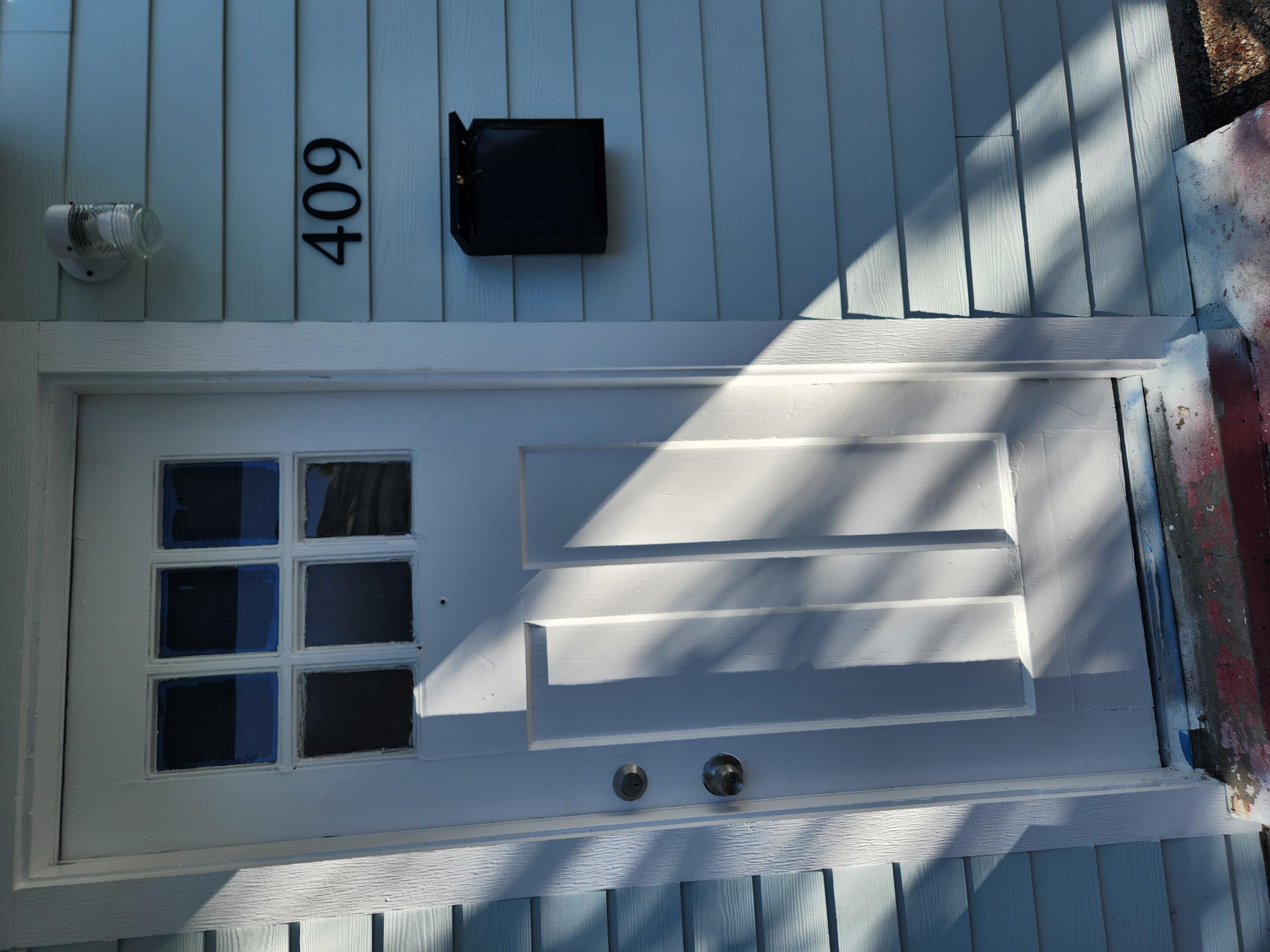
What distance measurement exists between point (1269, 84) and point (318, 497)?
2.31 meters

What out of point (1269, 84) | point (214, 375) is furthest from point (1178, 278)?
point (214, 375)

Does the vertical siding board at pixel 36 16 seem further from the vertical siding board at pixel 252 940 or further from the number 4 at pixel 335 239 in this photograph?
the vertical siding board at pixel 252 940

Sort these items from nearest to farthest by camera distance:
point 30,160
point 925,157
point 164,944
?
point 164,944 → point 30,160 → point 925,157

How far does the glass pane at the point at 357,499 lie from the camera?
1.56 metres

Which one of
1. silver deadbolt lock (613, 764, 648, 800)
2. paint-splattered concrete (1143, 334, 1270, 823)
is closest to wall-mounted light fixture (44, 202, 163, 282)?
silver deadbolt lock (613, 764, 648, 800)

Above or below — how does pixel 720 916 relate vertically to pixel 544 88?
below

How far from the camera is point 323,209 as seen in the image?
1.54 meters

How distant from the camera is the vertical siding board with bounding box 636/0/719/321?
5.26 feet

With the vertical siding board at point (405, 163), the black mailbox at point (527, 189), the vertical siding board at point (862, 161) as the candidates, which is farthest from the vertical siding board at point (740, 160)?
the vertical siding board at point (405, 163)

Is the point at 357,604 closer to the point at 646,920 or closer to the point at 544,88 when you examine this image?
the point at 646,920

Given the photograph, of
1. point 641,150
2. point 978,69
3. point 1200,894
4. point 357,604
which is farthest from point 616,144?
point 1200,894

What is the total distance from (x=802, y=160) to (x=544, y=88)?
59 centimetres

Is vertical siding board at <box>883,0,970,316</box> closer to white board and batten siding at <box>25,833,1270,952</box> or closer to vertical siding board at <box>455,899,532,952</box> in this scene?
white board and batten siding at <box>25,833,1270,952</box>

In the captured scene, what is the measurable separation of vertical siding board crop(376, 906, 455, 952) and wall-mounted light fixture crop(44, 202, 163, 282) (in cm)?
136
